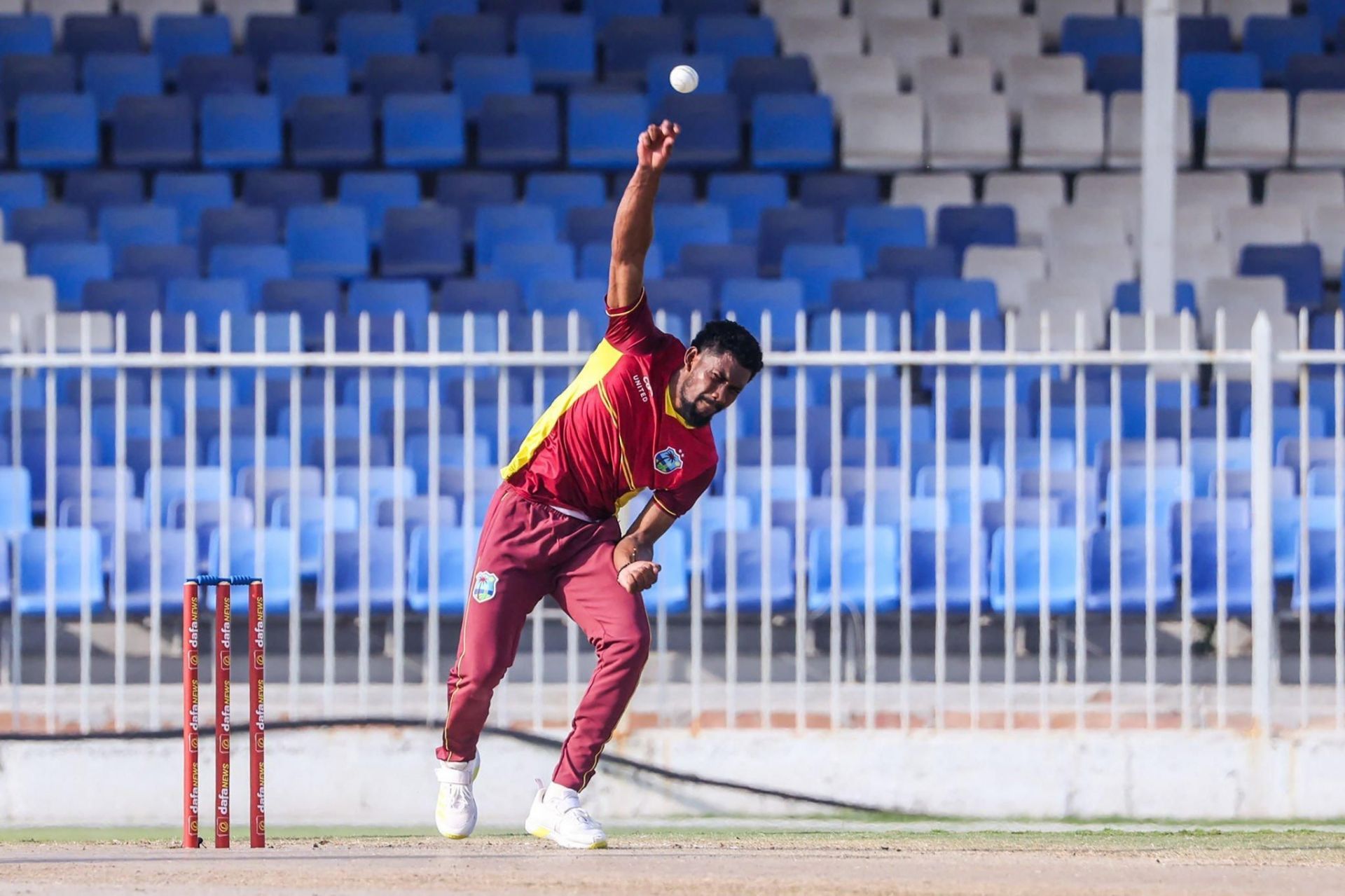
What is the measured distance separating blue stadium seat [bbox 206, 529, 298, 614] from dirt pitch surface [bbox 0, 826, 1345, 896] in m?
2.06

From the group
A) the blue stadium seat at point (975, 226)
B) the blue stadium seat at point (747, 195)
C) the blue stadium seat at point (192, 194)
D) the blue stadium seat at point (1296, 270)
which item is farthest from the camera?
the blue stadium seat at point (747, 195)

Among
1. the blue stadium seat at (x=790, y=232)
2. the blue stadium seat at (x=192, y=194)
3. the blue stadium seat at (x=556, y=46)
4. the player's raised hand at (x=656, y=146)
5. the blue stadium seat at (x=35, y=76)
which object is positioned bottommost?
the player's raised hand at (x=656, y=146)

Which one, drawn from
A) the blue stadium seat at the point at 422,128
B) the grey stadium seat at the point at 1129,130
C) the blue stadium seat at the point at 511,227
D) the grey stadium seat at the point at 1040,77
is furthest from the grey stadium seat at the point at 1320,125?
the blue stadium seat at the point at 422,128

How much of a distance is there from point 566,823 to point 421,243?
6.70 m

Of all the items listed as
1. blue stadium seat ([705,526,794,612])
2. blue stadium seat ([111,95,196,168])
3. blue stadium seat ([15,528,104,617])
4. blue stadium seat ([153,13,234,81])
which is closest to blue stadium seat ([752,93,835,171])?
blue stadium seat ([111,95,196,168])

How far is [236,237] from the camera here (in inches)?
481

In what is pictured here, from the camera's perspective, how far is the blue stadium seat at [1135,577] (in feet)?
28.5

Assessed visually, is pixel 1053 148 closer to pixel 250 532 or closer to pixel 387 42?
pixel 387 42

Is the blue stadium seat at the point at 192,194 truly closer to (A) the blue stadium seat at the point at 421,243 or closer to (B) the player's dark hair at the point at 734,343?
(A) the blue stadium seat at the point at 421,243

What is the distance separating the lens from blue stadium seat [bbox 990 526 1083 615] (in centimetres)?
879

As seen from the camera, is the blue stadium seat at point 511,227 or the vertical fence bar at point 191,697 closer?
the vertical fence bar at point 191,697

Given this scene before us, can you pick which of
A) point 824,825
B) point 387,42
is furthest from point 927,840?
point 387,42

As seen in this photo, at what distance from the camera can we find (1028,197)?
1292cm

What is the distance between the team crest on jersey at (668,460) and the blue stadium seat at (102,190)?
778 centimetres
